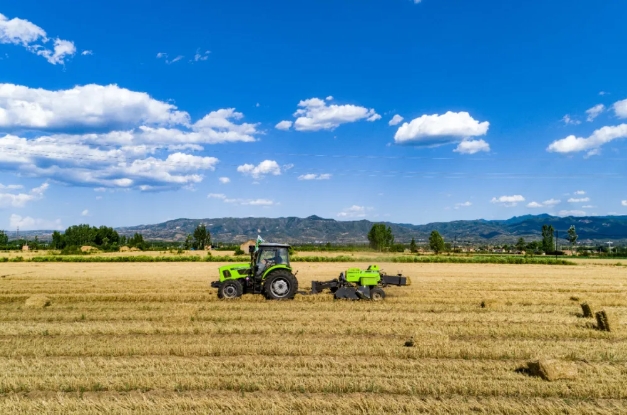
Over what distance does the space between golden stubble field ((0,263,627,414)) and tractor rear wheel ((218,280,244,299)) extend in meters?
0.76

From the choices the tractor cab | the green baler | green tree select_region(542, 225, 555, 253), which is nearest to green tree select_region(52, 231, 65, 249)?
the tractor cab

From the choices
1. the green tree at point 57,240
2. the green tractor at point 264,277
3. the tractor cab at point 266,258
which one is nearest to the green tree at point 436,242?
the tractor cab at point 266,258

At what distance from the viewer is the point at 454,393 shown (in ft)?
21.3

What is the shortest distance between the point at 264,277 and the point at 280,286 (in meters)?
0.61

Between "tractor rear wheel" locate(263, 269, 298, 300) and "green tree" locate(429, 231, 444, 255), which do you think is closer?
"tractor rear wheel" locate(263, 269, 298, 300)

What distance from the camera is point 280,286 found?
1482 cm

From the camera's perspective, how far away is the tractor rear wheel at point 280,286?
48.1ft

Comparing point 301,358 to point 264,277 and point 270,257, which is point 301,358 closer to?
point 264,277

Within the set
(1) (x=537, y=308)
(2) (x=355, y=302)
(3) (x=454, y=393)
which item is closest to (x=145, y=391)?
(3) (x=454, y=393)

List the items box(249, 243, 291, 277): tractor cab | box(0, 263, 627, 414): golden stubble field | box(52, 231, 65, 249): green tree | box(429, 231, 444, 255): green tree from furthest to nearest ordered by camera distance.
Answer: box(52, 231, 65, 249): green tree
box(429, 231, 444, 255): green tree
box(249, 243, 291, 277): tractor cab
box(0, 263, 627, 414): golden stubble field

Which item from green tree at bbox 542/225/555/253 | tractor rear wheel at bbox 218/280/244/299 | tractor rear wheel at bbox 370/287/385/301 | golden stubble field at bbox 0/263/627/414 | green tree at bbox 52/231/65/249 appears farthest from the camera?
green tree at bbox 52/231/65/249

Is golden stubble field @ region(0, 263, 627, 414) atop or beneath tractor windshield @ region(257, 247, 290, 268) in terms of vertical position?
beneath

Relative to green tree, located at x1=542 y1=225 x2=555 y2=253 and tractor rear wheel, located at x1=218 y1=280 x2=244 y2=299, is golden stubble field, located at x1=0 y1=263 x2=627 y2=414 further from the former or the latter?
green tree, located at x1=542 y1=225 x2=555 y2=253

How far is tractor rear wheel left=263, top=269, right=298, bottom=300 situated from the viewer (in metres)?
14.7
